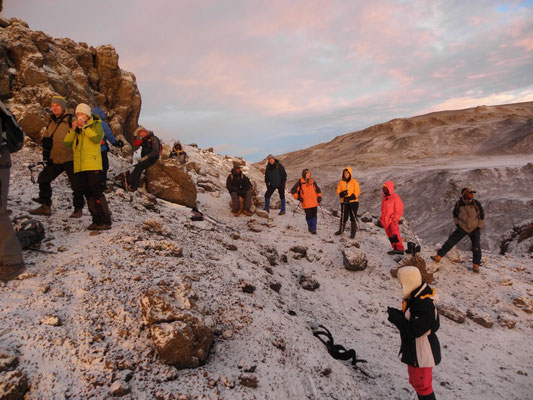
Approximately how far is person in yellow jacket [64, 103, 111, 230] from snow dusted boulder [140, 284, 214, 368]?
2.32 m

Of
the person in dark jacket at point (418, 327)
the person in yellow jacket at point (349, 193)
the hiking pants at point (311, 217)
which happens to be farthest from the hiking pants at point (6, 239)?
the person in yellow jacket at point (349, 193)

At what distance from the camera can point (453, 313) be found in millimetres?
6086

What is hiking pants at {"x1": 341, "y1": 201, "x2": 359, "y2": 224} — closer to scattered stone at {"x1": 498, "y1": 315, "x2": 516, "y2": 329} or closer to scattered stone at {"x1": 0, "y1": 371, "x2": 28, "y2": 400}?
scattered stone at {"x1": 498, "y1": 315, "x2": 516, "y2": 329}

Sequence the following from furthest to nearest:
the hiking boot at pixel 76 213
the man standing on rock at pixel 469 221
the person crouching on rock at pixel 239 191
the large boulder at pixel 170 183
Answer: the person crouching on rock at pixel 239 191
the large boulder at pixel 170 183
the man standing on rock at pixel 469 221
the hiking boot at pixel 76 213

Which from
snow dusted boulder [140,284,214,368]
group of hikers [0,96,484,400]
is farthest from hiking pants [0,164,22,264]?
snow dusted boulder [140,284,214,368]

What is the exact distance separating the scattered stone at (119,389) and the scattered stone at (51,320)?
87 centimetres

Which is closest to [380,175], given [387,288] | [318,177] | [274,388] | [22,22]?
[318,177]

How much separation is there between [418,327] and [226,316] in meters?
2.13

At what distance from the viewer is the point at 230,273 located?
4883 millimetres

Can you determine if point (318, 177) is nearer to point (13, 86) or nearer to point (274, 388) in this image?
point (13, 86)

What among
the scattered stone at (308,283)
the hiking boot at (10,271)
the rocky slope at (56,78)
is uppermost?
the rocky slope at (56,78)

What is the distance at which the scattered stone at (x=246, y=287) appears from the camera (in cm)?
449

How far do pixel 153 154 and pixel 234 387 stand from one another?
6.63 meters

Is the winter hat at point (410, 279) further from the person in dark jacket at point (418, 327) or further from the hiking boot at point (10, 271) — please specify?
the hiking boot at point (10, 271)
